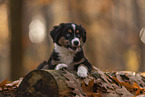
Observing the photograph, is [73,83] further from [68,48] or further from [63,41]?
[63,41]

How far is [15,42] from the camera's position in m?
8.63

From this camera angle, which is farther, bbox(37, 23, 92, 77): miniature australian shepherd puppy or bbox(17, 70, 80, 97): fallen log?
bbox(37, 23, 92, 77): miniature australian shepherd puppy

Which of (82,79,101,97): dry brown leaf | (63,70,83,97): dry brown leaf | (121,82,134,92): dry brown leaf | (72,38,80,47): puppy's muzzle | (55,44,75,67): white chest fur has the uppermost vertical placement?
(72,38,80,47): puppy's muzzle

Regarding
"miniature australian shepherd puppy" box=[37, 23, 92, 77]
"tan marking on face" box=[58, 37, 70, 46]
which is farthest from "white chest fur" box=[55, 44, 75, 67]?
"tan marking on face" box=[58, 37, 70, 46]

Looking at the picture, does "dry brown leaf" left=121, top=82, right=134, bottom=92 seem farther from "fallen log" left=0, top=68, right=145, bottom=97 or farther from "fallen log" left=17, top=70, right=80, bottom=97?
"fallen log" left=17, top=70, right=80, bottom=97

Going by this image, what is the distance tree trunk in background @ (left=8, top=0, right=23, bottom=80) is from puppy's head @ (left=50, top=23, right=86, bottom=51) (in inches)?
164

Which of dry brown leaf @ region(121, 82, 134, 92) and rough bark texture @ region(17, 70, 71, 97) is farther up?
rough bark texture @ region(17, 70, 71, 97)

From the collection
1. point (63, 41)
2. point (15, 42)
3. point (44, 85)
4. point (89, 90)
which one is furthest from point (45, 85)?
point (15, 42)

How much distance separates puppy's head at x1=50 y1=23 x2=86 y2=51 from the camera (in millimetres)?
4586

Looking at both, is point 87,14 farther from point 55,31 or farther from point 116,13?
point 55,31

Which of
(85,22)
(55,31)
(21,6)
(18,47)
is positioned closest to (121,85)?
(55,31)

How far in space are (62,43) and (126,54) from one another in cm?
1243

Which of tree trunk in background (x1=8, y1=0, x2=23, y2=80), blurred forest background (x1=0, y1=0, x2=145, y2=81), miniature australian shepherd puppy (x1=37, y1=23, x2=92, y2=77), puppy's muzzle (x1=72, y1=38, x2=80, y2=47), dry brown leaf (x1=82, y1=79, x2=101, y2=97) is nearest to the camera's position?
dry brown leaf (x1=82, y1=79, x2=101, y2=97)

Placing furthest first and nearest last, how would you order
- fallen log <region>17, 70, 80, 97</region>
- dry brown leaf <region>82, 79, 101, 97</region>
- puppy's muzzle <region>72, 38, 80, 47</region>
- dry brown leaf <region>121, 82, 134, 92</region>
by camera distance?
puppy's muzzle <region>72, 38, 80, 47</region>
dry brown leaf <region>121, 82, 134, 92</region>
dry brown leaf <region>82, 79, 101, 97</region>
fallen log <region>17, 70, 80, 97</region>
